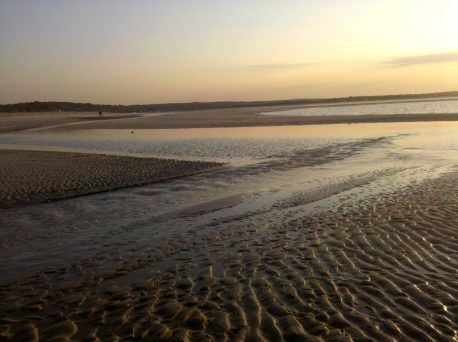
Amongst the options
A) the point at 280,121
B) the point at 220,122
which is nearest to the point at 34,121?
the point at 220,122

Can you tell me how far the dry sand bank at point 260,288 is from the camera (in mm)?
5348

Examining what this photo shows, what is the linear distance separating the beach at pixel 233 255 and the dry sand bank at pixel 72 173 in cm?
15

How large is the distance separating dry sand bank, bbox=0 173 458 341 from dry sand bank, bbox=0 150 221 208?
6.82 m

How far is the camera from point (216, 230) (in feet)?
32.0

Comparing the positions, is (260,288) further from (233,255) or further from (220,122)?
(220,122)

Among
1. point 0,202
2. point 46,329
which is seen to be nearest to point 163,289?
point 46,329

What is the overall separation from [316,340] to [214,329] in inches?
49.8

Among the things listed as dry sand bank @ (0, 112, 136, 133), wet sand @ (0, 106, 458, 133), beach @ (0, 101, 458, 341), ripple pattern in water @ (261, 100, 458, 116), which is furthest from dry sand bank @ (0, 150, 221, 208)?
ripple pattern in water @ (261, 100, 458, 116)

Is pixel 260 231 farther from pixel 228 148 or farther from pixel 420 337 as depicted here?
pixel 228 148

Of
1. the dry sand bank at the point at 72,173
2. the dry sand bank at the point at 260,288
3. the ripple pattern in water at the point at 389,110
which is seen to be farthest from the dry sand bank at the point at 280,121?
the dry sand bank at the point at 260,288

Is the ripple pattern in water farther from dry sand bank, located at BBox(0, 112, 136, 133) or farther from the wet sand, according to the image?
dry sand bank, located at BBox(0, 112, 136, 133)

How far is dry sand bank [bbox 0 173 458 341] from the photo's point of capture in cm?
535

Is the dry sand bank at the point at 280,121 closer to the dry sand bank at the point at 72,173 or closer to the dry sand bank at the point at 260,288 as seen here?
the dry sand bank at the point at 72,173

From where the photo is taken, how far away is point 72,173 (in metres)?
18.0
